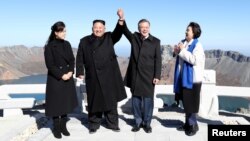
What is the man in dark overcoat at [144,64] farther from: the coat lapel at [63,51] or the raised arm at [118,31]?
the coat lapel at [63,51]

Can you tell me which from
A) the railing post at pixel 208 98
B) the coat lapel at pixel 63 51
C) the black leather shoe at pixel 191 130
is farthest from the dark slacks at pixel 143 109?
the railing post at pixel 208 98

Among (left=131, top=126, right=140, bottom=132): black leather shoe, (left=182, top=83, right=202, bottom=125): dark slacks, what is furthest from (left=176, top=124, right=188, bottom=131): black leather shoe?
(left=131, top=126, right=140, bottom=132): black leather shoe

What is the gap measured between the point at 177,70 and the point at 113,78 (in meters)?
0.93

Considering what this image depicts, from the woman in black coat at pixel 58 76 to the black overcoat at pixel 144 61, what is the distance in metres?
0.88

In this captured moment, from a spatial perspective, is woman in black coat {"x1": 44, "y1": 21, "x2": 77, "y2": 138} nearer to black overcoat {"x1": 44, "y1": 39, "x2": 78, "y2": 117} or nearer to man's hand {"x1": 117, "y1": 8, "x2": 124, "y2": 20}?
black overcoat {"x1": 44, "y1": 39, "x2": 78, "y2": 117}

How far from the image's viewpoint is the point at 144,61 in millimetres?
4863

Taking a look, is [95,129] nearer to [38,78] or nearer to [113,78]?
[113,78]

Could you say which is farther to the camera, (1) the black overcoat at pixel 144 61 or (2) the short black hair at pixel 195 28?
(1) the black overcoat at pixel 144 61

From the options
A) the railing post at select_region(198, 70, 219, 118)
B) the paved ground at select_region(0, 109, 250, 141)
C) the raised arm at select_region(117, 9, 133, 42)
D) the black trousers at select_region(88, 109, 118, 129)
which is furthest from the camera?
the railing post at select_region(198, 70, 219, 118)

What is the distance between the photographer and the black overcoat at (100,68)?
4.86 meters

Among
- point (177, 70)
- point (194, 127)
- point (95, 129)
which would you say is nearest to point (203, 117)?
point (194, 127)

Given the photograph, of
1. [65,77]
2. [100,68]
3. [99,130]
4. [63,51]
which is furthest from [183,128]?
[63,51]

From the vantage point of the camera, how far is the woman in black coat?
4.63 meters

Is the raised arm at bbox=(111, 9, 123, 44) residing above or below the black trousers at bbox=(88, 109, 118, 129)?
above
